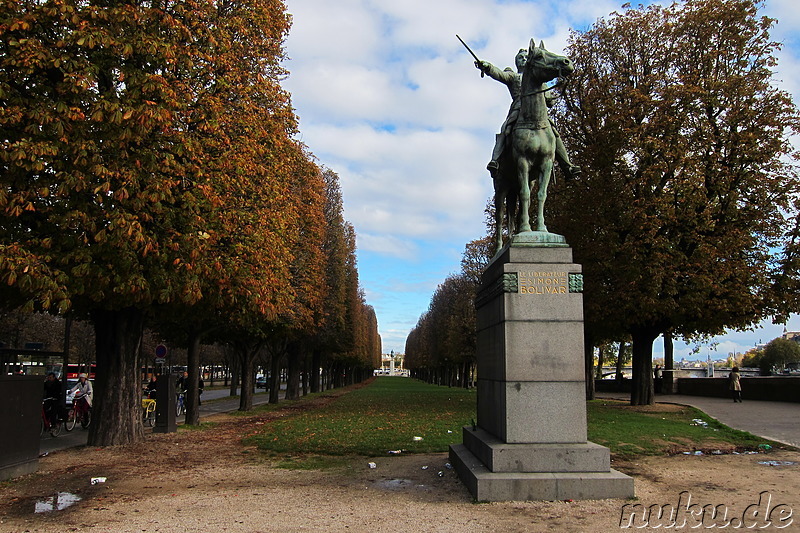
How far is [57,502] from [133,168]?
5.51 m

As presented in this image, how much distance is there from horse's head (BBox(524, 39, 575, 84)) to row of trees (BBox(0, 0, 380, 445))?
6.22 metres

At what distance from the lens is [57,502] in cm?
814

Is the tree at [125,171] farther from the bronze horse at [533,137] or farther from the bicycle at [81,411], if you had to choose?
the bicycle at [81,411]

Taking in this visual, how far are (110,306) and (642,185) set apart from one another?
1849 centimetres

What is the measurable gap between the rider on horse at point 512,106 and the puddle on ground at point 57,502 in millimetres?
7873

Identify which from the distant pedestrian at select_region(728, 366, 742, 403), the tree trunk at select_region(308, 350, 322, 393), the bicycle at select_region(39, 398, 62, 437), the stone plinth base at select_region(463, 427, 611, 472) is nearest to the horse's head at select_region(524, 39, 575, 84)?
the stone plinth base at select_region(463, 427, 611, 472)

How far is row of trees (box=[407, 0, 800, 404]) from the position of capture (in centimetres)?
2119

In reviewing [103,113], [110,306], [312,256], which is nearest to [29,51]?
[103,113]

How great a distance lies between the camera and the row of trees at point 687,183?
2119cm

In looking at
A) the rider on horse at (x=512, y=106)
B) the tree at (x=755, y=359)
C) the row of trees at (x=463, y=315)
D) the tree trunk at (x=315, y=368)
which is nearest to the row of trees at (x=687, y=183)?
the rider on horse at (x=512, y=106)

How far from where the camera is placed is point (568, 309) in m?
8.14

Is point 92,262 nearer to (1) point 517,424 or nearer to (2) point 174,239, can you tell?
(2) point 174,239

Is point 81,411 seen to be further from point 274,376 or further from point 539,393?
point 539,393

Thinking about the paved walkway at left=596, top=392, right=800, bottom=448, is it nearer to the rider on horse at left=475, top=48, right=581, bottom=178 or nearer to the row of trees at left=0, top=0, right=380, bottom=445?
the rider on horse at left=475, top=48, right=581, bottom=178
